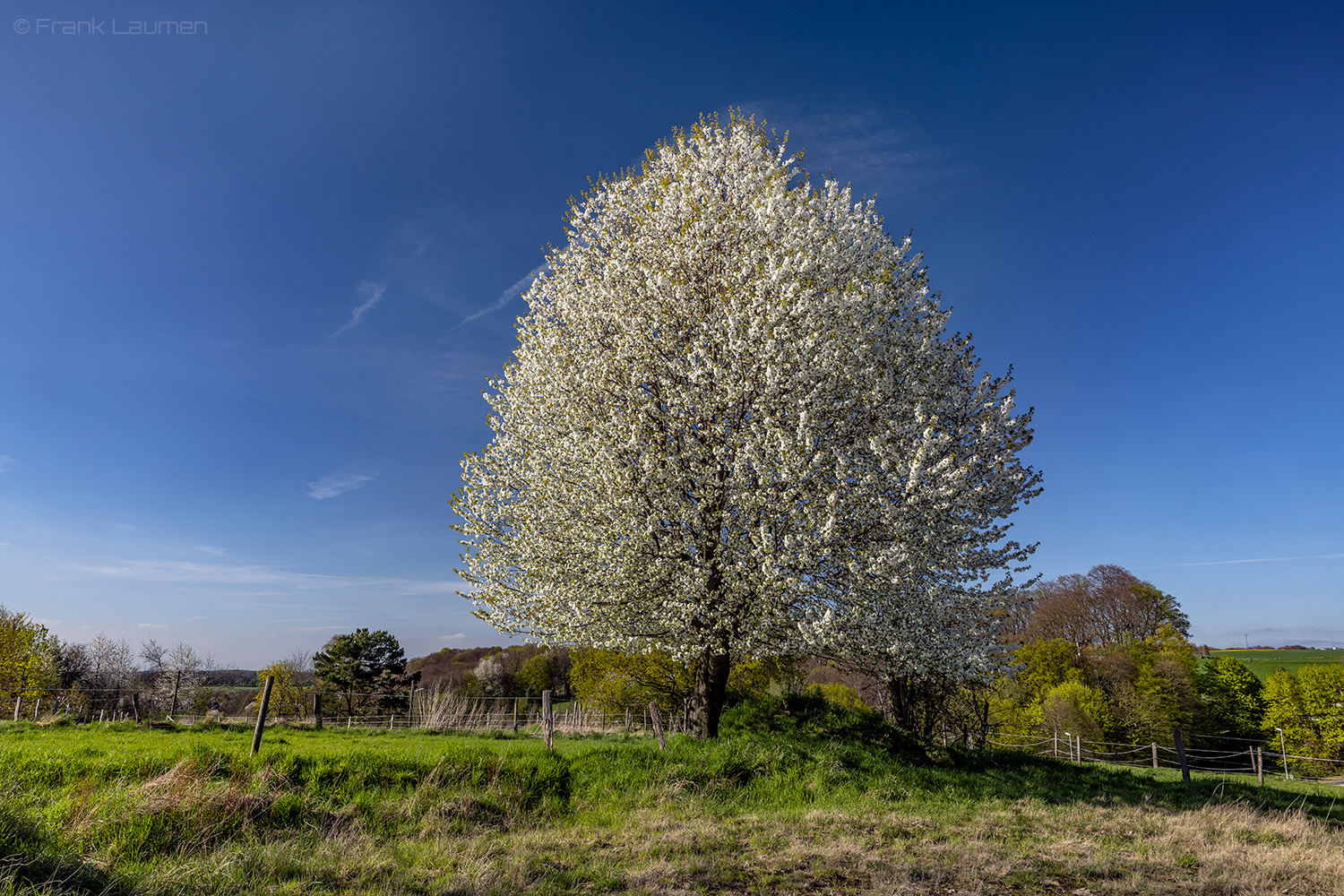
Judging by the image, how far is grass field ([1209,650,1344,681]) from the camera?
7180 cm

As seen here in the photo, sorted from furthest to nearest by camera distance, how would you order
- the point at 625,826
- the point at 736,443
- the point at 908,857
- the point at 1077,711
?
1. the point at 1077,711
2. the point at 736,443
3. the point at 625,826
4. the point at 908,857

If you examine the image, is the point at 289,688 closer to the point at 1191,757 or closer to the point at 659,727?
the point at 659,727

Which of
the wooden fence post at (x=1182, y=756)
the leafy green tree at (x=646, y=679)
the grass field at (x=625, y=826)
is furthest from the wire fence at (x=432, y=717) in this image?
the wooden fence post at (x=1182, y=756)

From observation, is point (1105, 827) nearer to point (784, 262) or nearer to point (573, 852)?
point (573, 852)

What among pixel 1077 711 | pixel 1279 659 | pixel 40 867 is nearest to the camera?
pixel 40 867

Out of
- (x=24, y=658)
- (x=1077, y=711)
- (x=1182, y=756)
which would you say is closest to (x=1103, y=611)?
(x=1077, y=711)

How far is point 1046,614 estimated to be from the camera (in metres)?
60.3

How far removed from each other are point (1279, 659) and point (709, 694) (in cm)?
11447

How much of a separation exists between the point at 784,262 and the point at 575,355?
16.7ft

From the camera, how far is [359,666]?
56.4 metres

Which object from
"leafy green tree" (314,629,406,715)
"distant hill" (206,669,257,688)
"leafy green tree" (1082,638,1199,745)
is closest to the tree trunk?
"leafy green tree" (1082,638,1199,745)

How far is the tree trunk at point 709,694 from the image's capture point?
14203 millimetres

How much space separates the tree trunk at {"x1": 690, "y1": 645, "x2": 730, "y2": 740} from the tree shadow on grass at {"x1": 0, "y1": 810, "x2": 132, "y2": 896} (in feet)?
34.0

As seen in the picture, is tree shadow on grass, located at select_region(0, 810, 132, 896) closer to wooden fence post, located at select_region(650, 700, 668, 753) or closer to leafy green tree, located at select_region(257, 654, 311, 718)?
wooden fence post, located at select_region(650, 700, 668, 753)
